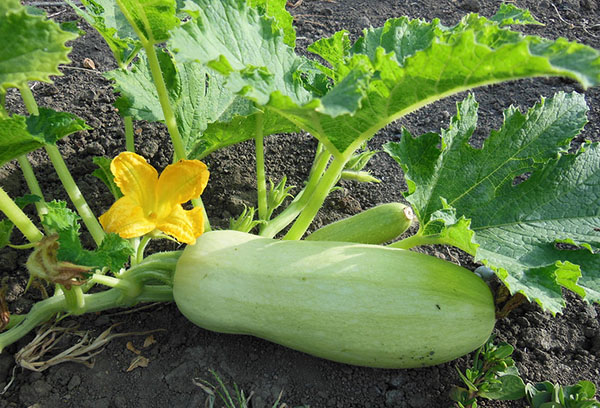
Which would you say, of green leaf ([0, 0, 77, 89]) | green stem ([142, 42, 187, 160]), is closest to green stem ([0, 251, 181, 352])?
green stem ([142, 42, 187, 160])

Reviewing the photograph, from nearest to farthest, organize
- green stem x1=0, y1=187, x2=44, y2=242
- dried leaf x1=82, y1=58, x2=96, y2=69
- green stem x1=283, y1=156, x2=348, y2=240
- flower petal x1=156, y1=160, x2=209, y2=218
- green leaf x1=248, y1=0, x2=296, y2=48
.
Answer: green stem x1=0, y1=187, x2=44, y2=242
flower petal x1=156, y1=160, x2=209, y2=218
green stem x1=283, y1=156, x2=348, y2=240
green leaf x1=248, y1=0, x2=296, y2=48
dried leaf x1=82, y1=58, x2=96, y2=69

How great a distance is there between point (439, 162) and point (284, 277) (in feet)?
1.91

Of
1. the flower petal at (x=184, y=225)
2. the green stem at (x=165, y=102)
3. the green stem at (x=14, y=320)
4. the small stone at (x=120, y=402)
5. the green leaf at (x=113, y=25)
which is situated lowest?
the small stone at (x=120, y=402)

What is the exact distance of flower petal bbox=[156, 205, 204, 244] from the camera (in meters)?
1.56

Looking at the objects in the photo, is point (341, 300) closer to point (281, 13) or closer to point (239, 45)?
point (239, 45)

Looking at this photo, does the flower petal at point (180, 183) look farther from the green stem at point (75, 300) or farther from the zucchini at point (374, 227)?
the zucchini at point (374, 227)

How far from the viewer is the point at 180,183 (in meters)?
1.65

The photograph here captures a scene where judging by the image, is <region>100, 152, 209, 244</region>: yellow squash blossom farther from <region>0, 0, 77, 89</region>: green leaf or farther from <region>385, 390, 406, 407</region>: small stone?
<region>385, 390, 406, 407</region>: small stone

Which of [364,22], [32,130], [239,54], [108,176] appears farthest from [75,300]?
[364,22]

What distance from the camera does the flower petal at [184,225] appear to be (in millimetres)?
1564

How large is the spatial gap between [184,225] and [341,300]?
1.57ft

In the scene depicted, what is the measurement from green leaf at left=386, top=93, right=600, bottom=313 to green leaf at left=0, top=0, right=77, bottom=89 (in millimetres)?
912

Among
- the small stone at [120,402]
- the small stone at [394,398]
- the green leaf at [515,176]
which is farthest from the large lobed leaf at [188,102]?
the small stone at [394,398]

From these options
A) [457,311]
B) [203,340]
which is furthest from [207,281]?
[457,311]
